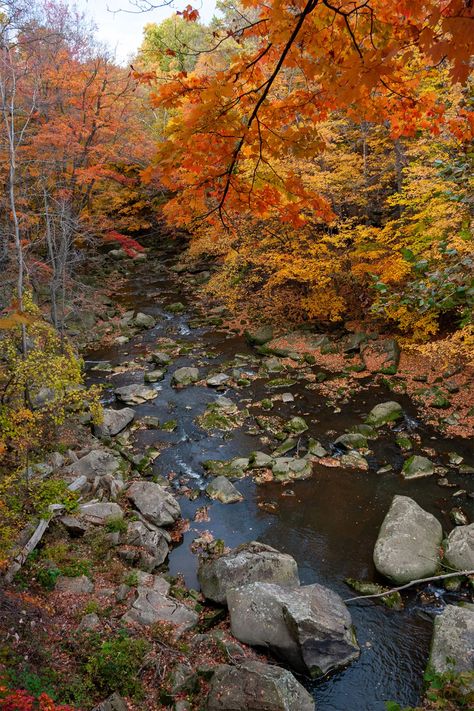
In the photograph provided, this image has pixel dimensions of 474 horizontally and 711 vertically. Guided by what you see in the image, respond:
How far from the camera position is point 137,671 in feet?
17.1

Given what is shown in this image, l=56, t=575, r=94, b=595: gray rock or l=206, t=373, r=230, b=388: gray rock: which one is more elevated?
l=206, t=373, r=230, b=388: gray rock

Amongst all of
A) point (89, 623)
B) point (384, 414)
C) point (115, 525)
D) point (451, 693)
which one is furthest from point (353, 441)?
point (89, 623)

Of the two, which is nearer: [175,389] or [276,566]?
[276,566]

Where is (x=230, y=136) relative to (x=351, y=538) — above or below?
above

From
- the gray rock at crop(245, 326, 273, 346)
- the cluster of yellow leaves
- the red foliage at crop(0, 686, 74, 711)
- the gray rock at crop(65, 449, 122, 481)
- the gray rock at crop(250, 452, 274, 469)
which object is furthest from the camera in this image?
the gray rock at crop(245, 326, 273, 346)

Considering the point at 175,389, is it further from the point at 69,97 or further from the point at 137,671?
the point at 69,97

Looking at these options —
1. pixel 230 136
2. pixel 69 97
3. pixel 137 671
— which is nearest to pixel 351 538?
pixel 137 671

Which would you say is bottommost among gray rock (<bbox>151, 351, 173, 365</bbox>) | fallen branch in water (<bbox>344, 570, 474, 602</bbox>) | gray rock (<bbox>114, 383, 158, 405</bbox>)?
fallen branch in water (<bbox>344, 570, 474, 602</bbox>)

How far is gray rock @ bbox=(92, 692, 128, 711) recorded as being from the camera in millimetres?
4551

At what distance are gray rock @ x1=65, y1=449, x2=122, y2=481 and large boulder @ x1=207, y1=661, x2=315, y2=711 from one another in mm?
4862

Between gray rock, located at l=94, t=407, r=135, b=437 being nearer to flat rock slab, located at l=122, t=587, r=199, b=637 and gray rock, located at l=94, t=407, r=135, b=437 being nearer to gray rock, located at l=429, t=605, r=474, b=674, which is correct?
flat rock slab, located at l=122, t=587, r=199, b=637

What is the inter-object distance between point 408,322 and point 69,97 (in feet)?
50.0

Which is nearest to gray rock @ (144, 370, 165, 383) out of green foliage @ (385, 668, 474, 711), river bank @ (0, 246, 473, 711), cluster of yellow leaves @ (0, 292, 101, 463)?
river bank @ (0, 246, 473, 711)

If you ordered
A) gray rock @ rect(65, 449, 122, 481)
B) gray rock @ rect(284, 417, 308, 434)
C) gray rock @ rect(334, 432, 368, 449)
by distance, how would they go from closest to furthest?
gray rock @ rect(65, 449, 122, 481), gray rock @ rect(334, 432, 368, 449), gray rock @ rect(284, 417, 308, 434)
